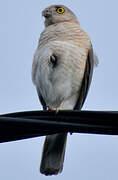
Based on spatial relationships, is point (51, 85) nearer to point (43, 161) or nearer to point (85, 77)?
point (85, 77)

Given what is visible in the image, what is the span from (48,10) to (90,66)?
1.94m

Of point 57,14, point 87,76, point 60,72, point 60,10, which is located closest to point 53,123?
point 60,72

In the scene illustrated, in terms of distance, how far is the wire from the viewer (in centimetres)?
282

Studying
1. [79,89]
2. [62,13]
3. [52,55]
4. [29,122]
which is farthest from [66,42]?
[29,122]

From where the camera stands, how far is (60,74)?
569 cm

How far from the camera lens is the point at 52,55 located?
5691 mm

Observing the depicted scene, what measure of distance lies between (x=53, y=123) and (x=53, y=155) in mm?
2861

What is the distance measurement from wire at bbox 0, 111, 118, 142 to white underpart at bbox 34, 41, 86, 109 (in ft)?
8.78

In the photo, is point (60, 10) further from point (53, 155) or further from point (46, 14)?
point (53, 155)

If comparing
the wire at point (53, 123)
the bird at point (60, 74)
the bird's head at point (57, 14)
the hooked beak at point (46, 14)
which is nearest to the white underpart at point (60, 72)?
the bird at point (60, 74)

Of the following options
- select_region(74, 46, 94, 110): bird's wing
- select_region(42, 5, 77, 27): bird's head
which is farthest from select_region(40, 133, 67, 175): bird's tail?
select_region(42, 5, 77, 27): bird's head

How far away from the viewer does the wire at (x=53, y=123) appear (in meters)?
2.82

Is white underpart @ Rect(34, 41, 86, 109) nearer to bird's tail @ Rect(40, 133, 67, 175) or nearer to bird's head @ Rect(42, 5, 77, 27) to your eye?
bird's tail @ Rect(40, 133, 67, 175)

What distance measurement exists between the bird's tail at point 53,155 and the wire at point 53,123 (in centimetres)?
256
